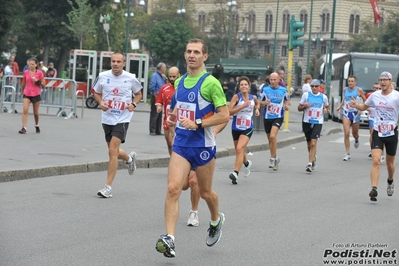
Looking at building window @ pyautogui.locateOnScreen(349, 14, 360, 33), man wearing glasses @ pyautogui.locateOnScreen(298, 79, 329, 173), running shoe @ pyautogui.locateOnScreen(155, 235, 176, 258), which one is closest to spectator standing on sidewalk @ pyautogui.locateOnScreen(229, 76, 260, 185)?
man wearing glasses @ pyautogui.locateOnScreen(298, 79, 329, 173)

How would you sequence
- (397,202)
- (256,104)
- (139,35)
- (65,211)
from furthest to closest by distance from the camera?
(139,35) < (256,104) < (397,202) < (65,211)

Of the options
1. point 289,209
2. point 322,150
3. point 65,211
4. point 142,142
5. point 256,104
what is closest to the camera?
point 65,211

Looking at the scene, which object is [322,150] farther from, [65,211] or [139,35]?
[139,35]

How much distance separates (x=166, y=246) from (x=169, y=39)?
180 feet

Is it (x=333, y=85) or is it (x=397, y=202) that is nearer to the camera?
(x=397, y=202)

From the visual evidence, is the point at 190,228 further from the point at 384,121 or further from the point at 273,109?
the point at 273,109

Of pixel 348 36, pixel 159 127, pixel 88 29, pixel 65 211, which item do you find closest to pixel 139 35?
pixel 348 36

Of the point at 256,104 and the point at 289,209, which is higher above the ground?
the point at 256,104

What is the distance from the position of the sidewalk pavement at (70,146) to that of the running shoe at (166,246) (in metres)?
5.96

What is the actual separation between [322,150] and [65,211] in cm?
1382

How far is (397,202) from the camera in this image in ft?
42.5

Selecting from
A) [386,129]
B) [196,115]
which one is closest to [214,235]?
[196,115]

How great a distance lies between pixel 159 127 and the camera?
23.8 m

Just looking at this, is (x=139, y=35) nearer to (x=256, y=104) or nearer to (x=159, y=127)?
(x=159, y=127)
